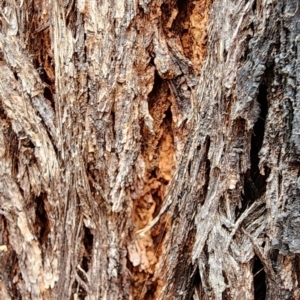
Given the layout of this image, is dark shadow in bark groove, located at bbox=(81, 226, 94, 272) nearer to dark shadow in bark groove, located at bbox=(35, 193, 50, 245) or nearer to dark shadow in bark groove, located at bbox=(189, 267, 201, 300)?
dark shadow in bark groove, located at bbox=(35, 193, 50, 245)

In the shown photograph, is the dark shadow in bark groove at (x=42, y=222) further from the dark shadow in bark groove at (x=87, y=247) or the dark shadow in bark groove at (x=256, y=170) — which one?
the dark shadow in bark groove at (x=256, y=170)

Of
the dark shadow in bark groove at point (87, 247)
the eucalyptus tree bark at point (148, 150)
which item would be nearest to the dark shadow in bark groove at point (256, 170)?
the eucalyptus tree bark at point (148, 150)

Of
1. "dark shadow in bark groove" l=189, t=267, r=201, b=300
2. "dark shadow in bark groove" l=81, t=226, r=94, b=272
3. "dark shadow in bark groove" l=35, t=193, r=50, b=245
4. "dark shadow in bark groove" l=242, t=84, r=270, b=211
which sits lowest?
"dark shadow in bark groove" l=189, t=267, r=201, b=300

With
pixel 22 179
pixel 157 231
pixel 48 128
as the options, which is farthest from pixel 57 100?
pixel 157 231

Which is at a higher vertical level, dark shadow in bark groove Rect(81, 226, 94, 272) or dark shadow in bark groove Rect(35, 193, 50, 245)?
dark shadow in bark groove Rect(35, 193, 50, 245)

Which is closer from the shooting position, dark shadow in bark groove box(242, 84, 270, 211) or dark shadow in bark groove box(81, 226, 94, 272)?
dark shadow in bark groove box(242, 84, 270, 211)

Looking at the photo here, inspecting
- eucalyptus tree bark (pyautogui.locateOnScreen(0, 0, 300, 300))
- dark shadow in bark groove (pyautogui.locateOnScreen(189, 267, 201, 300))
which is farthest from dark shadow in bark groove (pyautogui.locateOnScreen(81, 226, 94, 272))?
dark shadow in bark groove (pyautogui.locateOnScreen(189, 267, 201, 300))

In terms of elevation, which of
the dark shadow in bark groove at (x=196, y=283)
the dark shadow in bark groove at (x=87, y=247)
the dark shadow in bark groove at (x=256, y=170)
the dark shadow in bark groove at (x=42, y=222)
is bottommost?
the dark shadow in bark groove at (x=196, y=283)

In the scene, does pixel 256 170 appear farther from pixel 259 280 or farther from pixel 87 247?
pixel 87 247

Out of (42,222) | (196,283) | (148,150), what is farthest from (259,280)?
(42,222)
